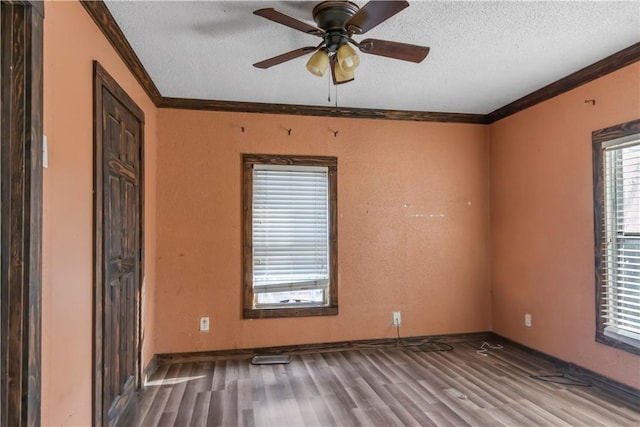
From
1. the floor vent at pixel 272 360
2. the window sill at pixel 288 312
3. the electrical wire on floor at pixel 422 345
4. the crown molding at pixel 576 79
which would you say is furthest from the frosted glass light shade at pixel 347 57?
the electrical wire on floor at pixel 422 345

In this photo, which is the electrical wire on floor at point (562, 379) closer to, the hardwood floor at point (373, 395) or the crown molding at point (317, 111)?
the hardwood floor at point (373, 395)

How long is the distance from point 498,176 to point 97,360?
3.95 meters

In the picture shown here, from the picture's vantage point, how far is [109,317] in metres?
2.16

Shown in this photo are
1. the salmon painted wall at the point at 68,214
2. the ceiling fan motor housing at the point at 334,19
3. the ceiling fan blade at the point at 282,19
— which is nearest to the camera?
the salmon painted wall at the point at 68,214

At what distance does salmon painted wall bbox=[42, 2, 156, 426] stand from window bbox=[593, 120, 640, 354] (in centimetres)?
346

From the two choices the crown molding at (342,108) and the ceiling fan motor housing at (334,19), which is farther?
the crown molding at (342,108)

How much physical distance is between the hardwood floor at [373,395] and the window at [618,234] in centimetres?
54

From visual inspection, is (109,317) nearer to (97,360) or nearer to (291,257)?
(97,360)

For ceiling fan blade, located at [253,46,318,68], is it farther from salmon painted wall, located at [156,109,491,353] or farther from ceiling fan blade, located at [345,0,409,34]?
salmon painted wall, located at [156,109,491,353]

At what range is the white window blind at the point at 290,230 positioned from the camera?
3607 mm

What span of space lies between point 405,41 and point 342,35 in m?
0.63

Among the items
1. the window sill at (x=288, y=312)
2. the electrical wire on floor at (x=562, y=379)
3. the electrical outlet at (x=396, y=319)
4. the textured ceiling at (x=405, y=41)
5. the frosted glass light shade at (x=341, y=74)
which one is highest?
the textured ceiling at (x=405, y=41)

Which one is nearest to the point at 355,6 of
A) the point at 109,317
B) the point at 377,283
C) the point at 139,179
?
the point at 139,179

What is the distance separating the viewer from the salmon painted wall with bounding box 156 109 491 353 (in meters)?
3.46
